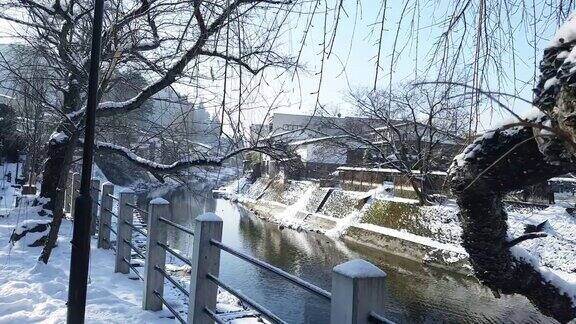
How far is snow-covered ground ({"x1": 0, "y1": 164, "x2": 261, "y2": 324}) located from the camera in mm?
4059

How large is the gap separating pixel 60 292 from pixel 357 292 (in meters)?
4.00

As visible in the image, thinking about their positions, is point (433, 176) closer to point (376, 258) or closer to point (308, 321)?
point (376, 258)

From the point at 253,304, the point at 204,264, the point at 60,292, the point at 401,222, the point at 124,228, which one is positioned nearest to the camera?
the point at 253,304

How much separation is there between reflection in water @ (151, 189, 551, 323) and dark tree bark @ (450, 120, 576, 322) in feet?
17.5

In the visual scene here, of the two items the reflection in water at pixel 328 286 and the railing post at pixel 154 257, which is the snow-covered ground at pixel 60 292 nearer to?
the railing post at pixel 154 257

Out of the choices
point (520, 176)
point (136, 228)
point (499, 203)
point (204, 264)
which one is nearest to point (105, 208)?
point (136, 228)

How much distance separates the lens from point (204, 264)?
326cm

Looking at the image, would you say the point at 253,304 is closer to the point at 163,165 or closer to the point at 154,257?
the point at 154,257

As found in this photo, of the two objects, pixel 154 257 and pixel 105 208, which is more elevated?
pixel 105 208

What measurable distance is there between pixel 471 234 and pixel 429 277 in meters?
13.3

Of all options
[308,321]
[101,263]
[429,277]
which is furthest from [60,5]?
[429,277]

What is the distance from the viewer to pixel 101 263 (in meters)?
6.16

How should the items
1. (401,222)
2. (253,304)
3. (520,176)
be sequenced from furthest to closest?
(401,222), (253,304), (520,176)

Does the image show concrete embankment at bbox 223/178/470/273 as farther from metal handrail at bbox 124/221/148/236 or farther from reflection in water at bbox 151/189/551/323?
metal handrail at bbox 124/221/148/236
